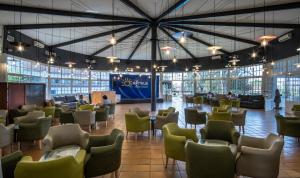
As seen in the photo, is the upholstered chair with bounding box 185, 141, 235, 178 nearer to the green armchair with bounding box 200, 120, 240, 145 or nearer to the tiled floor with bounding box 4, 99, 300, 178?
the tiled floor with bounding box 4, 99, 300, 178

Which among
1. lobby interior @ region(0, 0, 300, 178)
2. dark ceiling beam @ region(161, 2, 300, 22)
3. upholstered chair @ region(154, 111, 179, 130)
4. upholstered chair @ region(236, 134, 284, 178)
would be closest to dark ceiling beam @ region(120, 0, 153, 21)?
lobby interior @ region(0, 0, 300, 178)

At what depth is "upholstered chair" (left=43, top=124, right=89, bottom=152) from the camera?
3900 mm

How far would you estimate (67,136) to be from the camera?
4031 mm

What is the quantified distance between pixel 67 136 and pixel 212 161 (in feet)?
9.28

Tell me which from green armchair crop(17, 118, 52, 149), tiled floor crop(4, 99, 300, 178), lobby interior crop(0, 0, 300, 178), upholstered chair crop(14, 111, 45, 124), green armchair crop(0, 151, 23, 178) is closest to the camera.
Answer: green armchair crop(0, 151, 23, 178)

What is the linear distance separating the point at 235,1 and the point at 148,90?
43.7 feet

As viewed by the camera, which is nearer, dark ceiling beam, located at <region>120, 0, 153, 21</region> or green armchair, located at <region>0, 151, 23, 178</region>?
green armchair, located at <region>0, 151, 23, 178</region>

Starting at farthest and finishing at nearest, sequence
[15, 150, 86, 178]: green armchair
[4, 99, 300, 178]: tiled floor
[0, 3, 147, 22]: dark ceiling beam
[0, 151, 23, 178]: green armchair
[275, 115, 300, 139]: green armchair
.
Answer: [0, 3, 147, 22]: dark ceiling beam, [275, 115, 300, 139]: green armchair, [4, 99, 300, 178]: tiled floor, [0, 151, 23, 178]: green armchair, [15, 150, 86, 178]: green armchair

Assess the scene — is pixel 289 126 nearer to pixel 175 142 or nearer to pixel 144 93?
pixel 175 142

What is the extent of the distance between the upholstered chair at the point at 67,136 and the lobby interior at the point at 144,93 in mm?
20

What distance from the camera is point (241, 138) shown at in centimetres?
373

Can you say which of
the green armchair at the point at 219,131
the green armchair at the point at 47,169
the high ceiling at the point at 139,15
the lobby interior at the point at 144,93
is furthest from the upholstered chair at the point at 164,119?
the green armchair at the point at 47,169

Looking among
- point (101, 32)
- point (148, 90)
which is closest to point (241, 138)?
point (101, 32)

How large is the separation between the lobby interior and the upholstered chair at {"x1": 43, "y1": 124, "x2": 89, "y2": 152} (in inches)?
0.8
